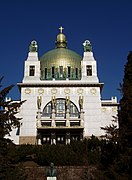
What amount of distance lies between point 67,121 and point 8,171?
103 feet

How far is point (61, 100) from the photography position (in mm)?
55250

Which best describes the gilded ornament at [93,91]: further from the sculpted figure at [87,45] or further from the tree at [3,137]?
the tree at [3,137]

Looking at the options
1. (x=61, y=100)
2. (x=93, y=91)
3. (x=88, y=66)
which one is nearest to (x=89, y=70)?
(x=88, y=66)

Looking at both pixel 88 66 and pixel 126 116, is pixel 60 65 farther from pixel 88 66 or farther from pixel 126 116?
pixel 126 116

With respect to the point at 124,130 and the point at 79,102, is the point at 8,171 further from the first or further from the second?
the point at 79,102

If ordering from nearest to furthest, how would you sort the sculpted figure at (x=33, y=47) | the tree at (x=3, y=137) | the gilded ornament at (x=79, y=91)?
the tree at (x=3, y=137) → the gilded ornament at (x=79, y=91) → the sculpted figure at (x=33, y=47)

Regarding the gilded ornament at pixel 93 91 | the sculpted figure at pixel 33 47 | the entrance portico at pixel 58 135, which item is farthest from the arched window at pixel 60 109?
the sculpted figure at pixel 33 47

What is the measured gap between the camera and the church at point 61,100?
52.5 m

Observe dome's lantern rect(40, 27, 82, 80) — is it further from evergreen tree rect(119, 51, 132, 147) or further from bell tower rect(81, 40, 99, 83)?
evergreen tree rect(119, 51, 132, 147)

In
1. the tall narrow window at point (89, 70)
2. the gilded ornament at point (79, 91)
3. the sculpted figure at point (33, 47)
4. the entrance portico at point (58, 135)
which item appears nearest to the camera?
the entrance portico at point (58, 135)

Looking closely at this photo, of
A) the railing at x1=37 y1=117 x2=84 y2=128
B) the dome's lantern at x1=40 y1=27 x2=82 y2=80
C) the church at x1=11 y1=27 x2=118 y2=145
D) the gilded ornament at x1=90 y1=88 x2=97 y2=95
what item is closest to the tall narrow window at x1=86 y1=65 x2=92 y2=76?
the church at x1=11 y1=27 x2=118 y2=145

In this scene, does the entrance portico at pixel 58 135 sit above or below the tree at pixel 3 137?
above

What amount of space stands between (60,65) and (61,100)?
701cm

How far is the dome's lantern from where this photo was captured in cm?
5822
